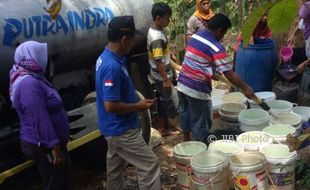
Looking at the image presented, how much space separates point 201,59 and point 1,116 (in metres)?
2.09

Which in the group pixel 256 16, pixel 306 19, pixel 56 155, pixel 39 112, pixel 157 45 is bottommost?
pixel 56 155

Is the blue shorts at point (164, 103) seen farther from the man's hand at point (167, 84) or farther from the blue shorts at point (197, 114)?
the blue shorts at point (197, 114)

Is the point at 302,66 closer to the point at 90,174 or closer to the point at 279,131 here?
the point at 279,131

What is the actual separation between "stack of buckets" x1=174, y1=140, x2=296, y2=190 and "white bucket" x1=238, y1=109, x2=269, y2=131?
0.57 m

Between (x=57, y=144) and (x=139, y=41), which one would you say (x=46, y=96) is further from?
(x=139, y=41)

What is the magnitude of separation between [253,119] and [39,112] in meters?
2.28

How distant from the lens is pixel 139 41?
595cm

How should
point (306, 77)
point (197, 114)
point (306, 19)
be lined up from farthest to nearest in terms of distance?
point (306, 77) → point (306, 19) → point (197, 114)

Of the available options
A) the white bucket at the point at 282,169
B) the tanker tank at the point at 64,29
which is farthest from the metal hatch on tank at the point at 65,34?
the white bucket at the point at 282,169

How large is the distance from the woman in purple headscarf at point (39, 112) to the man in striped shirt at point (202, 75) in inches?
60.0

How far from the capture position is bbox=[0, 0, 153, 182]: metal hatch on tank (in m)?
4.12

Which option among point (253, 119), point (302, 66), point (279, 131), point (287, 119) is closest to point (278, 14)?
point (279, 131)

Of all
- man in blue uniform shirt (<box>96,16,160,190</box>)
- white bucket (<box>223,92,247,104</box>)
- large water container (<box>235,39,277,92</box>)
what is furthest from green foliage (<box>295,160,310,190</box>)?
large water container (<box>235,39,277,92</box>)

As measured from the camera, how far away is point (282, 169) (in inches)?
146
